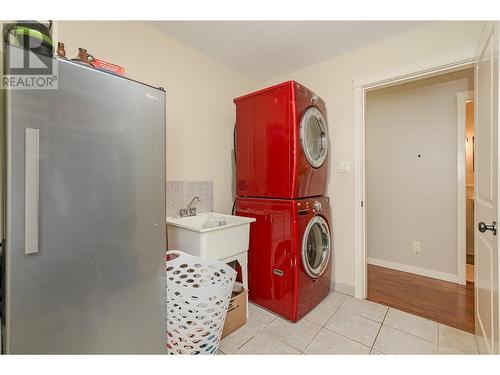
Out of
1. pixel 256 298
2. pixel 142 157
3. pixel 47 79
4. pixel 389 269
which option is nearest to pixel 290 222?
pixel 256 298

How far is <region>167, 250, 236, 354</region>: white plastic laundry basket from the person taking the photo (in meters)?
1.32

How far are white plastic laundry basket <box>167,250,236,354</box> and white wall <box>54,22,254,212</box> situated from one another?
0.91m

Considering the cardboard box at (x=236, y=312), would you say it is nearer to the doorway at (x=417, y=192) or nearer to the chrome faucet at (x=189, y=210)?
the chrome faucet at (x=189, y=210)

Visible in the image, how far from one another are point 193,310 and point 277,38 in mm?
2193

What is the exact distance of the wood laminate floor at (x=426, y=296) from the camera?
193 cm

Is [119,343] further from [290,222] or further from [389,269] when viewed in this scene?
[389,269]

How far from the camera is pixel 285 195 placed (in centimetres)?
186

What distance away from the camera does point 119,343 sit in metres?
1.08

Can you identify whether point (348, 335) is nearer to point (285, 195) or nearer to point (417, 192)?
point (285, 195)

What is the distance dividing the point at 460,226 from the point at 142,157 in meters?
3.27

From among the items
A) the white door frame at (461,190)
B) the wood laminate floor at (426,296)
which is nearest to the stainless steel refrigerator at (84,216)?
the wood laminate floor at (426,296)

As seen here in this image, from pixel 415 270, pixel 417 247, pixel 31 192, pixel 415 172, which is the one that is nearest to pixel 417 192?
pixel 415 172

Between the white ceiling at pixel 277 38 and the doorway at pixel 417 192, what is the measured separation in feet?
3.83

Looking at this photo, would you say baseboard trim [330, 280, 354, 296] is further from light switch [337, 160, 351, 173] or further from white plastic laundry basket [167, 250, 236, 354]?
white plastic laundry basket [167, 250, 236, 354]
